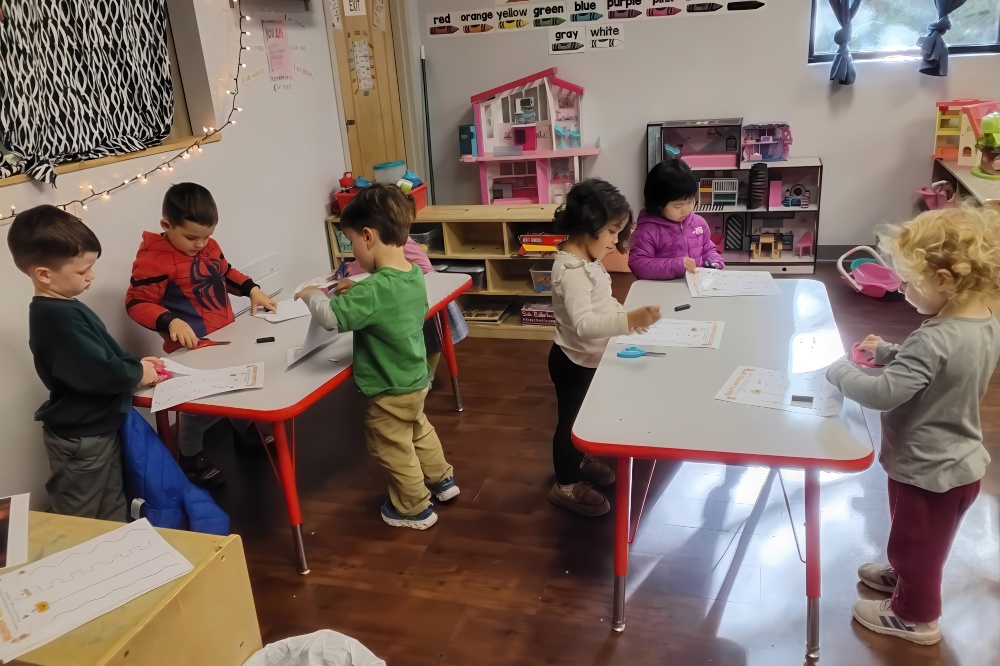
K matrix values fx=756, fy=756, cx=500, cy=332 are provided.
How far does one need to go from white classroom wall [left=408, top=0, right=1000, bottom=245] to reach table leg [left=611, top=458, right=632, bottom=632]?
3.39 meters

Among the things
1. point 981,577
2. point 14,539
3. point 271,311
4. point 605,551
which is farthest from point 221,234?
point 981,577

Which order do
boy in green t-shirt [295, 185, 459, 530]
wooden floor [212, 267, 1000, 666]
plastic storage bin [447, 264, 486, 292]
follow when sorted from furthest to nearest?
plastic storage bin [447, 264, 486, 292] < boy in green t-shirt [295, 185, 459, 530] < wooden floor [212, 267, 1000, 666]

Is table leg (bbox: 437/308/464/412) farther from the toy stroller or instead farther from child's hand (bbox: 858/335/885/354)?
the toy stroller

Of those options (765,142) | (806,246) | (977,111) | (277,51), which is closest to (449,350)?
(277,51)

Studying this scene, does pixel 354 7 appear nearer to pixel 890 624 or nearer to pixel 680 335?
pixel 680 335

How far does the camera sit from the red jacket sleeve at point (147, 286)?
2.52 m

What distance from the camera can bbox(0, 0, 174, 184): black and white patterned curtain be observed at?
7.59 feet

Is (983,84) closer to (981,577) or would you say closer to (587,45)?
(587,45)

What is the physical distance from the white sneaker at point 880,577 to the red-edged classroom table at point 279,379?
155 centimetres

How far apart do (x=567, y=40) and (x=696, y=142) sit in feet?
3.32

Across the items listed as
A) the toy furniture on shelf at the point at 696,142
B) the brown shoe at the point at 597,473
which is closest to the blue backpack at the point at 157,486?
the brown shoe at the point at 597,473

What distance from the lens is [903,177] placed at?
4.52 m

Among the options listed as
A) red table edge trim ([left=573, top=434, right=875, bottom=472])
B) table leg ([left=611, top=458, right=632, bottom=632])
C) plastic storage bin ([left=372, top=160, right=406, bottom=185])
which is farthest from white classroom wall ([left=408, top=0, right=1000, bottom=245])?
red table edge trim ([left=573, top=434, right=875, bottom=472])

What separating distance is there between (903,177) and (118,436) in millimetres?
4405
